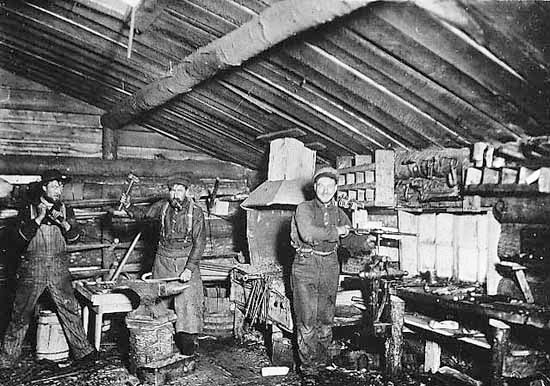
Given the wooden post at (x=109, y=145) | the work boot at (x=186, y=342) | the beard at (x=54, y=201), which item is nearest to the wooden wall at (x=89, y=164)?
the wooden post at (x=109, y=145)

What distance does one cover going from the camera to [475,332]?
5566mm

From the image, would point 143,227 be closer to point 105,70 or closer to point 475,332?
point 105,70

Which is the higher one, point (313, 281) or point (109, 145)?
point (109, 145)

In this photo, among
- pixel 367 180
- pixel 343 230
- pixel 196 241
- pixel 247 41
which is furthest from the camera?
pixel 367 180

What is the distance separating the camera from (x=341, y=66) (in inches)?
209

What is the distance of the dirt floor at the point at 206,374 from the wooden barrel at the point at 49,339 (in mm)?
163

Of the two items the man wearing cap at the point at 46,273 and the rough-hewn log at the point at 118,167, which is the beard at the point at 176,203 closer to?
the man wearing cap at the point at 46,273

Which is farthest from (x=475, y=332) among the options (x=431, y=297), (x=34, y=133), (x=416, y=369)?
(x=34, y=133)

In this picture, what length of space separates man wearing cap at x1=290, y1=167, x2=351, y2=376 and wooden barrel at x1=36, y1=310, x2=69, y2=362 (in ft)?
10.9

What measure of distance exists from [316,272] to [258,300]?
4.53 ft

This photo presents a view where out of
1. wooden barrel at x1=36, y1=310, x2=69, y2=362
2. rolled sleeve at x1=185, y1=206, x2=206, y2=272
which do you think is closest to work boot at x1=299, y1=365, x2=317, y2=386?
rolled sleeve at x1=185, y1=206, x2=206, y2=272

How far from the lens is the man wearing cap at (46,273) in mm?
6953

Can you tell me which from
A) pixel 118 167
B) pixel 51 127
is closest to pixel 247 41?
pixel 118 167

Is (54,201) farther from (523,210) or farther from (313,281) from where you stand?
(523,210)
